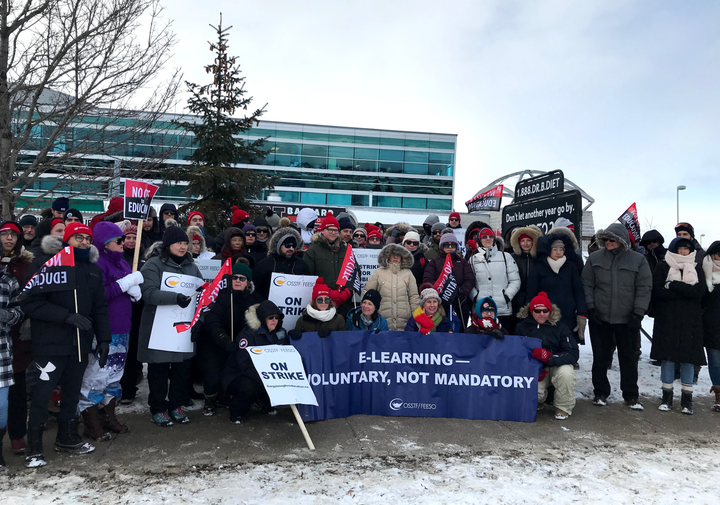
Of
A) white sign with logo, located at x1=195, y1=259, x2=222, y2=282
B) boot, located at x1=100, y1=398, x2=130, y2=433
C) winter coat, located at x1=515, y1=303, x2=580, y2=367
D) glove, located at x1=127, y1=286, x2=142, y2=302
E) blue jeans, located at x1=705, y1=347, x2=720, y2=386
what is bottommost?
boot, located at x1=100, y1=398, x2=130, y2=433

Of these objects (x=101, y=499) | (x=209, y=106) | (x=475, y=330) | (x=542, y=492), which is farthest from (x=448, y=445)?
(x=209, y=106)

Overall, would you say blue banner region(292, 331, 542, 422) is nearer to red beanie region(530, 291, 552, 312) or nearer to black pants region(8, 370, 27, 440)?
red beanie region(530, 291, 552, 312)

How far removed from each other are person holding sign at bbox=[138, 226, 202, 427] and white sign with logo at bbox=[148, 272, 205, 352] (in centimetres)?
7

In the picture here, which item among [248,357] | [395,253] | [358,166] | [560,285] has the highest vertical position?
[358,166]

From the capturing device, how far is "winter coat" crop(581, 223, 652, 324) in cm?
→ 622

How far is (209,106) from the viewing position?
15477 mm

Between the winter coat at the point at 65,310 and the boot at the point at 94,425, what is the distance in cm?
66

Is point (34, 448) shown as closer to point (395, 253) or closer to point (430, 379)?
point (430, 379)

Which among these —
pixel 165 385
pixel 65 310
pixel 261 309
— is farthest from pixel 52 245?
pixel 261 309

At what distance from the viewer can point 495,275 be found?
265 inches

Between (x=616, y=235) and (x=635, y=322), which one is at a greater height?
(x=616, y=235)

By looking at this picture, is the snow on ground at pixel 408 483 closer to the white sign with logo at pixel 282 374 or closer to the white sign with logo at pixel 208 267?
the white sign with logo at pixel 282 374

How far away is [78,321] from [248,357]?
1.71 m

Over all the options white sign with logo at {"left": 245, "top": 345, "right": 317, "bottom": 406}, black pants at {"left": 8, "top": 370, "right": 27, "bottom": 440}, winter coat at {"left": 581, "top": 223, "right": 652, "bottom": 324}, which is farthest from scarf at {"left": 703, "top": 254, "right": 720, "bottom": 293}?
black pants at {"left": 8, "top": 370, "right": 27, "bottom": 440}
